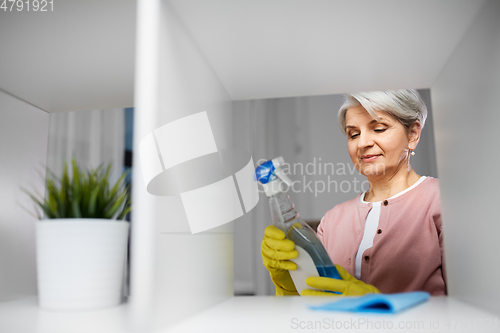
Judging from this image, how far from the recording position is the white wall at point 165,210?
0.47 metres

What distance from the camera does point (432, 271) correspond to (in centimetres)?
115

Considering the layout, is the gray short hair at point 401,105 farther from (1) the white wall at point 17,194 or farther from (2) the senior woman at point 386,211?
(1) the white wall at point 17,194

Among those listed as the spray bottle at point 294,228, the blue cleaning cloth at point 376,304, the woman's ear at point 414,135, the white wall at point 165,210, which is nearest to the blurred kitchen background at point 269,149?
the woman's ear at point 414,135

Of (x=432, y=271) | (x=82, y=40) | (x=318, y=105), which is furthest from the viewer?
(x=318, y=105)

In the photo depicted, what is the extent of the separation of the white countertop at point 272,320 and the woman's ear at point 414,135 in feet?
2.40

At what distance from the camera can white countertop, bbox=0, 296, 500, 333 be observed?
49 centimetres

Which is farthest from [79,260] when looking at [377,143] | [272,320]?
[377,143]

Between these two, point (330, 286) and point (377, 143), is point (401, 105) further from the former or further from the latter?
point (330, 286)

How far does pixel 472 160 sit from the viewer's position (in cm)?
70

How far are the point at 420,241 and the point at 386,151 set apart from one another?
34 cm

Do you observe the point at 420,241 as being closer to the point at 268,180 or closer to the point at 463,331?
the point at 268,180

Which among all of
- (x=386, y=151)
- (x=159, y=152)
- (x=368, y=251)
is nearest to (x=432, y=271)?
(x=368, y=251)

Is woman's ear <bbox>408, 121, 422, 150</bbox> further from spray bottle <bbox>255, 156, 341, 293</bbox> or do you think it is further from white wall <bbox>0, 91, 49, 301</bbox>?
white wall <bbox>0, 91, 49, 301</bbox>

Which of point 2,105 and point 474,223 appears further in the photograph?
point 2,105
